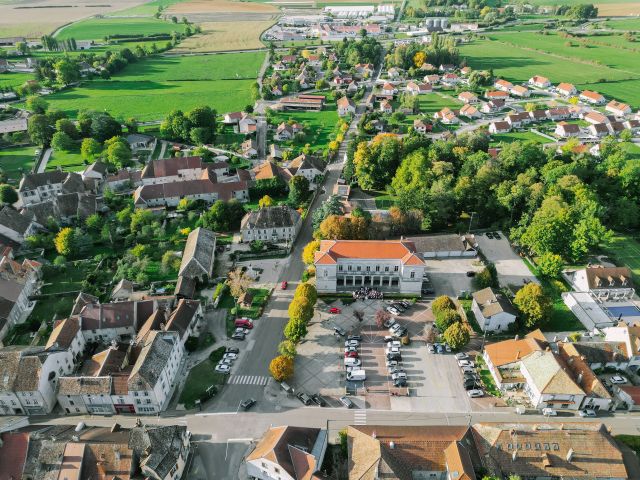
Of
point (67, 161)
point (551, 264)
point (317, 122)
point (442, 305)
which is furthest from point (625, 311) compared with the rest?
point (67, 161)

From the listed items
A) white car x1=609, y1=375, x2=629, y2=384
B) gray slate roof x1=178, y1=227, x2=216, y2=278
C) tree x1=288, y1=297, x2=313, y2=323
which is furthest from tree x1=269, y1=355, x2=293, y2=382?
white car x1=609, y1=375, x2=629, y2=384

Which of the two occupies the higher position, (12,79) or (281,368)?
(12,79)

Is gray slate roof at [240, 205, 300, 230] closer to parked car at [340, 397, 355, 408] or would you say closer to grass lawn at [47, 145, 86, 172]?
parked car at [340, 397, 355, 408]

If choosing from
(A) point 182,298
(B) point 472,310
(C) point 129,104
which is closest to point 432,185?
(B) point 472,310

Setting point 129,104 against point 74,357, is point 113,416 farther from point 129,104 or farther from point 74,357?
point 129,104

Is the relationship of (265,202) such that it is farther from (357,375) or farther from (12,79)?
(12,79)
